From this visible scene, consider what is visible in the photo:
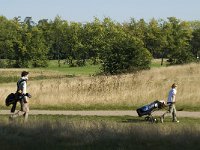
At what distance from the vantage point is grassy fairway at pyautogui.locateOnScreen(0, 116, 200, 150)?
858 cm

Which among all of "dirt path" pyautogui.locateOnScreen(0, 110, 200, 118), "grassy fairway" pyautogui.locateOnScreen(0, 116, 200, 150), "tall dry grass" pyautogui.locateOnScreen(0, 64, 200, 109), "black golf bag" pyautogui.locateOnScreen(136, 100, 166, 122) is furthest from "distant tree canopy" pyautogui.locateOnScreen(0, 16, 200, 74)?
"grassy fairway" pyautogui.locateOnScreen(0, 116, 200, 150)

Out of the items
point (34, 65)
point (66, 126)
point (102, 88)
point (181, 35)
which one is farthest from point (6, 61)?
point (66, 126)

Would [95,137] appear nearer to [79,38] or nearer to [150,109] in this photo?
[150,109]

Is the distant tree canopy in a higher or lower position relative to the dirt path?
higher

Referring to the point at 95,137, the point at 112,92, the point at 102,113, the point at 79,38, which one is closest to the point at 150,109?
the point at 102,113

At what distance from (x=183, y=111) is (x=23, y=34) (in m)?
79.4

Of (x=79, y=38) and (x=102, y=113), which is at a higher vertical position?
(x=79, y=38)

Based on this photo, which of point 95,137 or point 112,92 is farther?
point 112,92

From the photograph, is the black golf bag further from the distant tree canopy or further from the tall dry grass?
the distant tree canopy

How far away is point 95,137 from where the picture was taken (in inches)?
362

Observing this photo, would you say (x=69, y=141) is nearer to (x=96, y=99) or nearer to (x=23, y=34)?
(x=96, y=99)

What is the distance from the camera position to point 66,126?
10.6 meters

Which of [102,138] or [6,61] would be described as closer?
[102,138]

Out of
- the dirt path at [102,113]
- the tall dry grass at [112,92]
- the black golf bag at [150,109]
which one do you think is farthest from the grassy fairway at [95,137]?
the tall dry grass at [112,92]
